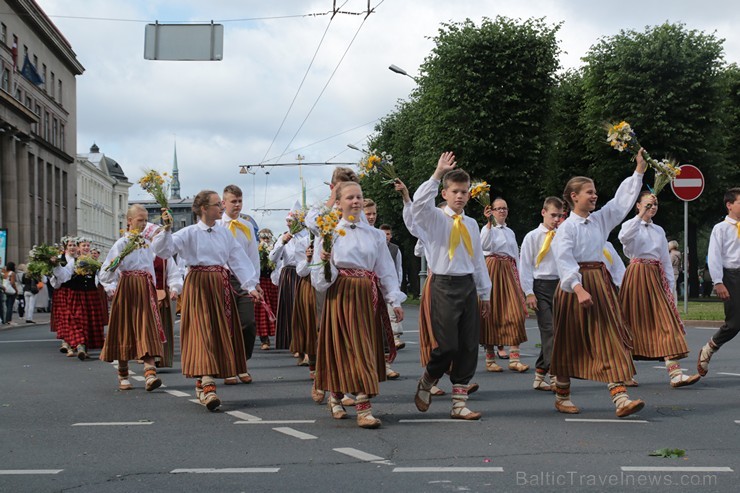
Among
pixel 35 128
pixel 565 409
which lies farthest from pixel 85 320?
pixel 35 128

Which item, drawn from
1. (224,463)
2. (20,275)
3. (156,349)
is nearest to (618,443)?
(224,463)

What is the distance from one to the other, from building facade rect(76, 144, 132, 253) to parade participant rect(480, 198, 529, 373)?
95604 millimetres

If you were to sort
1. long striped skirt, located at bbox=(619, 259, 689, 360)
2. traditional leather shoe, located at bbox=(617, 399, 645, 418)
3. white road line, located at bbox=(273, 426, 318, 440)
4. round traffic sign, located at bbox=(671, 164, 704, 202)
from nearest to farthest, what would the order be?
1. white road line, located at bbox=(273, 426, 318, 440)
2. traditional leather shoe, located at bbox=(617, 399, 645, 418)
3. long striped skirt, located at bbox=(619, 259, 689, 360)
4. round traffic sign, located at bbox=(671, 164, 704, 202)

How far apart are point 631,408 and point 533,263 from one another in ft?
11.3

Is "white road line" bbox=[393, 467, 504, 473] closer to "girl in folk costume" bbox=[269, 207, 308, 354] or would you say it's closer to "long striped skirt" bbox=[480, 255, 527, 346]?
"long striped skirt" bbox=[480, 255, 527, 346]

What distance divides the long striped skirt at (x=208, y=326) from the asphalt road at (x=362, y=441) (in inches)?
16.1

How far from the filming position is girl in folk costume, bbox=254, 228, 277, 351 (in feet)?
57.7

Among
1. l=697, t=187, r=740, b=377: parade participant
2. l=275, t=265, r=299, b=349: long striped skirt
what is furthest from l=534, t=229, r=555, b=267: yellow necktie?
l=275, t=265, r=299, b=349: long striped skirt

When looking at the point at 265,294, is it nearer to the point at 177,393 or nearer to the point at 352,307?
the point at 177,393

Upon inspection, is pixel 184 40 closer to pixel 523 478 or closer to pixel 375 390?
pixel 375 390

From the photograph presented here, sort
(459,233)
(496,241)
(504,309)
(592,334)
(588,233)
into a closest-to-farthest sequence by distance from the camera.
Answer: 1. (459,233)
2. (592,334)
3. (588,233)
4. (504,309)
5. (496,241)

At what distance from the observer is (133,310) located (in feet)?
39.9

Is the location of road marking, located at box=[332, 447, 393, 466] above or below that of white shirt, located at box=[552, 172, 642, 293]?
below

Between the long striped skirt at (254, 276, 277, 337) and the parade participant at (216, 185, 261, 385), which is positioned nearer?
the parade participant at (216, 185, 261, 385)
